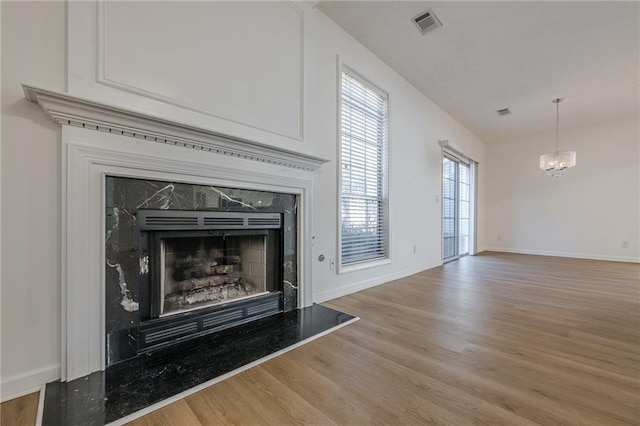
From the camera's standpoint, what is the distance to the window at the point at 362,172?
311 cm

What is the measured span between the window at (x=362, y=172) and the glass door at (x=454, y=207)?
199 cm

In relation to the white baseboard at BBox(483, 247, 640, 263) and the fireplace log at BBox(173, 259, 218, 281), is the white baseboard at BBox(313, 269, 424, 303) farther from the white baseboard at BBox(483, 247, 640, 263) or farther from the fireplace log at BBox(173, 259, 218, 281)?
the white baseboard at BBox(483, 247, 640, 263)

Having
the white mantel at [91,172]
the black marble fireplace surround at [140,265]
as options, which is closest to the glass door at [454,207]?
the black marble fireplace surround at [140,265]

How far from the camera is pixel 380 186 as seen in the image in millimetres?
3621

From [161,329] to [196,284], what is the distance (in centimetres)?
40

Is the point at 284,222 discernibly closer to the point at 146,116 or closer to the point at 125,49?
the point at 146,116

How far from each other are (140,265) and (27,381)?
68 cm

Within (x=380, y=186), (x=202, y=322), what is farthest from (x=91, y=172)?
(x=380, y=186)

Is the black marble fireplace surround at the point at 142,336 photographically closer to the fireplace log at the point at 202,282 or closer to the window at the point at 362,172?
the fireplace log at the point at 202,282

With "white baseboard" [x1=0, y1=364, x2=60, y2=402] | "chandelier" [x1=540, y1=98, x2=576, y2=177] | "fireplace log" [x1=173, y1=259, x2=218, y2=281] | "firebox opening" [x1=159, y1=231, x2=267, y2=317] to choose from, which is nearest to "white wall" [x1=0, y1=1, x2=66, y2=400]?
"white baseboard" [x1=0, y1=364, x2=60, y2=402]

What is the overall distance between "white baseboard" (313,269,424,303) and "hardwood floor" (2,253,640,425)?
0.12 meters

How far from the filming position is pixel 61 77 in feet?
4.43

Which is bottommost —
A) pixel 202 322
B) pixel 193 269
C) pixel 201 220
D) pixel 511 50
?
pixel 202 322

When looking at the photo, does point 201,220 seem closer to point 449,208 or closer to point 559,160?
point 449,208
